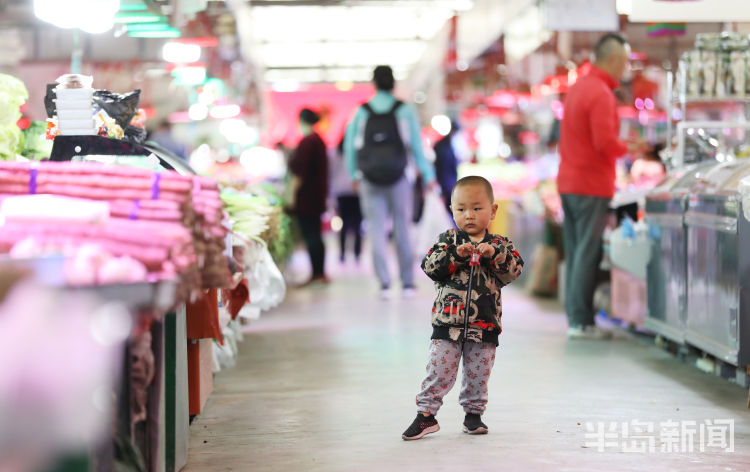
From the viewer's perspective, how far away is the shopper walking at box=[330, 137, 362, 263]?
12874mm

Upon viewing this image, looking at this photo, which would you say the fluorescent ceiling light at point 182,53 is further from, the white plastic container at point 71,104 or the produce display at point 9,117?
the white plastic container at point 71,104

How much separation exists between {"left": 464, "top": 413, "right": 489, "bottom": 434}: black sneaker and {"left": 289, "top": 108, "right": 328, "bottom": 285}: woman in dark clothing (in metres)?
6.98

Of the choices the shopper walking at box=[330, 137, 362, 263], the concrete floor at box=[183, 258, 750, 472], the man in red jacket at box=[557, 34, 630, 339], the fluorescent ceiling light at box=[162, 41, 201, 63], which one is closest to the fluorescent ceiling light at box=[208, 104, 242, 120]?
the shopper walking at box=[330, 137, 362, 263]

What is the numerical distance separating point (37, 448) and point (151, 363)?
2.23ft

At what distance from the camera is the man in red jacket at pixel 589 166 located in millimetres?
6758

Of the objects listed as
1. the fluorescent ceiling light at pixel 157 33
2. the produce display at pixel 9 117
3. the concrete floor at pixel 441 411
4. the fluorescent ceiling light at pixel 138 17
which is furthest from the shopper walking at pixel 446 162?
the produce display at pixel 9 117

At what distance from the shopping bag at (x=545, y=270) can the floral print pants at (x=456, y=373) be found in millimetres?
5572

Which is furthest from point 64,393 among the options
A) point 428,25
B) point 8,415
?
point 428,25

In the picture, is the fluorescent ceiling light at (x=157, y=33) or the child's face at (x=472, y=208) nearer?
the child's face at (x=472, y=208)

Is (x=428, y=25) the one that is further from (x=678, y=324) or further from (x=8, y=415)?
(x=8, y=415)

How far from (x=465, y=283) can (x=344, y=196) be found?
9.18m

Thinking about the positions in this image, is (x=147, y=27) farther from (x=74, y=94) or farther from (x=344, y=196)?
(x=344, y=196)

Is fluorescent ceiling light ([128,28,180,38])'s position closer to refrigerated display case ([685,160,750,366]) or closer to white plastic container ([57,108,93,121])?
white plastic container ([57,108,93,121])

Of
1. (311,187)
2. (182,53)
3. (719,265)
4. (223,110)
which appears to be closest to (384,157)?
(311,187)
